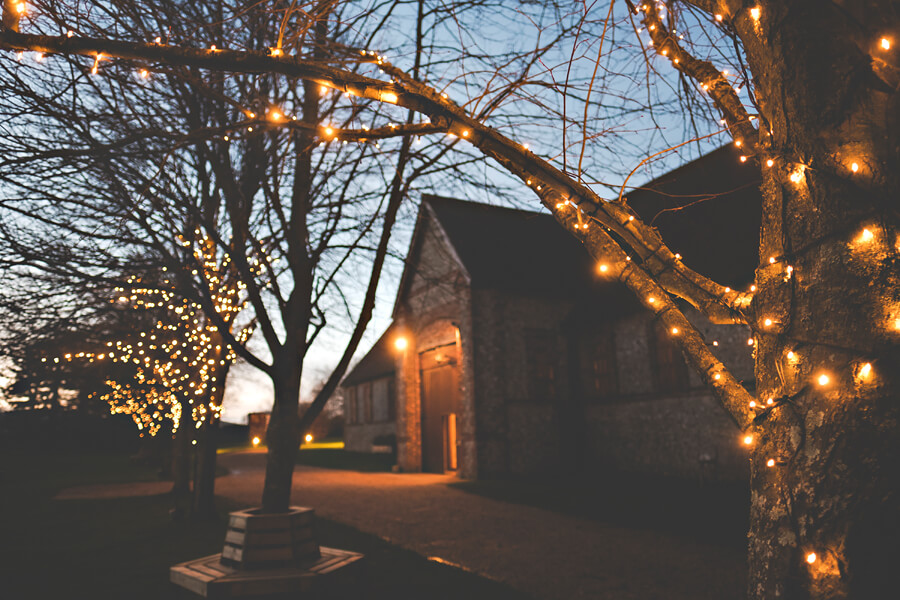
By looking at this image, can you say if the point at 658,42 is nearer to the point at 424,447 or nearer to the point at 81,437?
the point at 424,447

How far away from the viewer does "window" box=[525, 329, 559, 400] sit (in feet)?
61.1

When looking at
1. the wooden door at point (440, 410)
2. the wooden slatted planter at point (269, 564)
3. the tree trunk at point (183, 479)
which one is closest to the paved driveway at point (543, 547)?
the tree trunk at point (183, 479)

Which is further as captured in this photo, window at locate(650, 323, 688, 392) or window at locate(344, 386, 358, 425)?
window at locate(344, 386, 358, 425)

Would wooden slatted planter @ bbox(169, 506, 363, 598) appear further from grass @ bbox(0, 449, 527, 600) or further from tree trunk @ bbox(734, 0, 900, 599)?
tree trunk @ bbox(734, 0, 900, 599)

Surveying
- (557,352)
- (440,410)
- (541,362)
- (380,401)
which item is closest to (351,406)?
(380,401)

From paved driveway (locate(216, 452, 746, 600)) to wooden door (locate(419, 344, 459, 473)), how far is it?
20.0ft

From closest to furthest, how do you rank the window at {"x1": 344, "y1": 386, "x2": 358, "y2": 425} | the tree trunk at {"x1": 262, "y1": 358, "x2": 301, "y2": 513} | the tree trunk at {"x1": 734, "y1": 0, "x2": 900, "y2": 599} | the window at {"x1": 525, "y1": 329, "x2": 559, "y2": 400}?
the tree trunk at {"x1": 734, "y1": 0, "x2": 900, "y2": 599}, the tree trunk at {"x1": 262, "y1": 358, "x2": 301, "y2": 513}, the window at {"x1": 525, "y1": 329, "x2": 559, "y2": 400}, the window at {"x1": 344, "y1": 386, "x2": 358, "y2": 425}

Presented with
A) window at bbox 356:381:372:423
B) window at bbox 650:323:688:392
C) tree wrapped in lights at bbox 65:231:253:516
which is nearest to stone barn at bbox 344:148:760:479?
window at bbox 650:323:688:392

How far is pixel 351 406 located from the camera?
34.2m

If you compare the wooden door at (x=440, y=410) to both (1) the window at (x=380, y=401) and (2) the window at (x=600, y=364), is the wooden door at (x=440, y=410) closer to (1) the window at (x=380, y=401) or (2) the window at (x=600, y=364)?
(2) the window at (x=600, y=364)

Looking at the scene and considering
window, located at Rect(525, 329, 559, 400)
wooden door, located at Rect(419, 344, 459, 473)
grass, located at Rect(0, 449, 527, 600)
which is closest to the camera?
grass, located at Rect(0, 449, 527, 600)

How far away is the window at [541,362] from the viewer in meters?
18.6

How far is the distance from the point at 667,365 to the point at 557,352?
15.2ft

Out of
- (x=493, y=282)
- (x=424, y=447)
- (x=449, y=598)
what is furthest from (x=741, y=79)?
(x=424, y=447)
